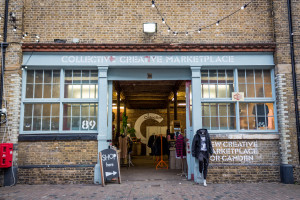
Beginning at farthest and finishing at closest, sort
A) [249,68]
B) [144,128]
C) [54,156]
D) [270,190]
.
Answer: [144,128] → [249,68] → [54,156] → [270,190]

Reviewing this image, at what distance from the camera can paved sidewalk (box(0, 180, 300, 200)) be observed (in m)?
6.53

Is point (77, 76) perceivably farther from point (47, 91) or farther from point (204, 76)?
point (204, 76)

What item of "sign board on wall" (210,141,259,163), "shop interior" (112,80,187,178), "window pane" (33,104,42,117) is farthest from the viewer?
"shop interior" (112,80,187,178)

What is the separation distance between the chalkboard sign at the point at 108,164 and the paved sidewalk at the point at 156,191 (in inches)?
11.5

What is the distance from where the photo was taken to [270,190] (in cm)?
716

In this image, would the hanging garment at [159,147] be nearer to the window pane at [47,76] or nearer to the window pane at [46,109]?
the window pane at [46,109]

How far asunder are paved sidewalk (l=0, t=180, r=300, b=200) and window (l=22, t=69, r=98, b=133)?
189cm

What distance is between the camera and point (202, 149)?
7.89 meters

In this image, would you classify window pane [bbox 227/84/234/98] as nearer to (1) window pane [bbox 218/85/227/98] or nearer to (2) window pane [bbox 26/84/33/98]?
(1) window pane [bbox 218/85/227/98]

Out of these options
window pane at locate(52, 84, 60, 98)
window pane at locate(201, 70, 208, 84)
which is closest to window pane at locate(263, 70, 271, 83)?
window pane at locate(201, 70, 208, 84)

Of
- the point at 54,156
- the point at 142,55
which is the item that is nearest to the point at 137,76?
the point at 142,55

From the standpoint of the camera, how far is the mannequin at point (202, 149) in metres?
7.87

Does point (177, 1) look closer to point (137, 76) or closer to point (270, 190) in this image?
point (137, 76)

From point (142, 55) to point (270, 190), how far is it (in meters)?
5.51
